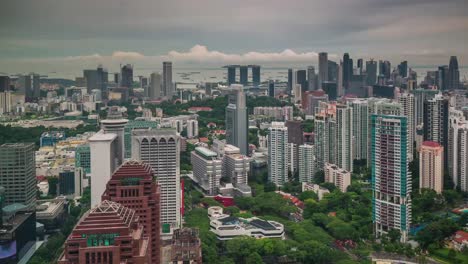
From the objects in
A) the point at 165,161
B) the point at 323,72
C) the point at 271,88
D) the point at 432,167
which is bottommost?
the point at 432,167

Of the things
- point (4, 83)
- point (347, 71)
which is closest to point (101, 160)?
point (4, 83)

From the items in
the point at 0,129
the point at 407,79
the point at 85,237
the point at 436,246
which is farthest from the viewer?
the point at 407,79

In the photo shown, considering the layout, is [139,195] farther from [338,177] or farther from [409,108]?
[409,108]

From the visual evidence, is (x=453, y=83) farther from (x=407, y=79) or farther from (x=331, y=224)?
(x=331, y=224)

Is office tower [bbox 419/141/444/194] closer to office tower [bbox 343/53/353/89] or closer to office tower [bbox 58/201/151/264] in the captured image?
office tower [bbox 343/53/353/89]

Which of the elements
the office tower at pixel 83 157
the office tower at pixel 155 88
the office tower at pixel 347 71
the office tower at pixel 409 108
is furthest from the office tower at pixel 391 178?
the office tower at pixel 155 88

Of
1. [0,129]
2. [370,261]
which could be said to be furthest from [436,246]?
[0,129]
